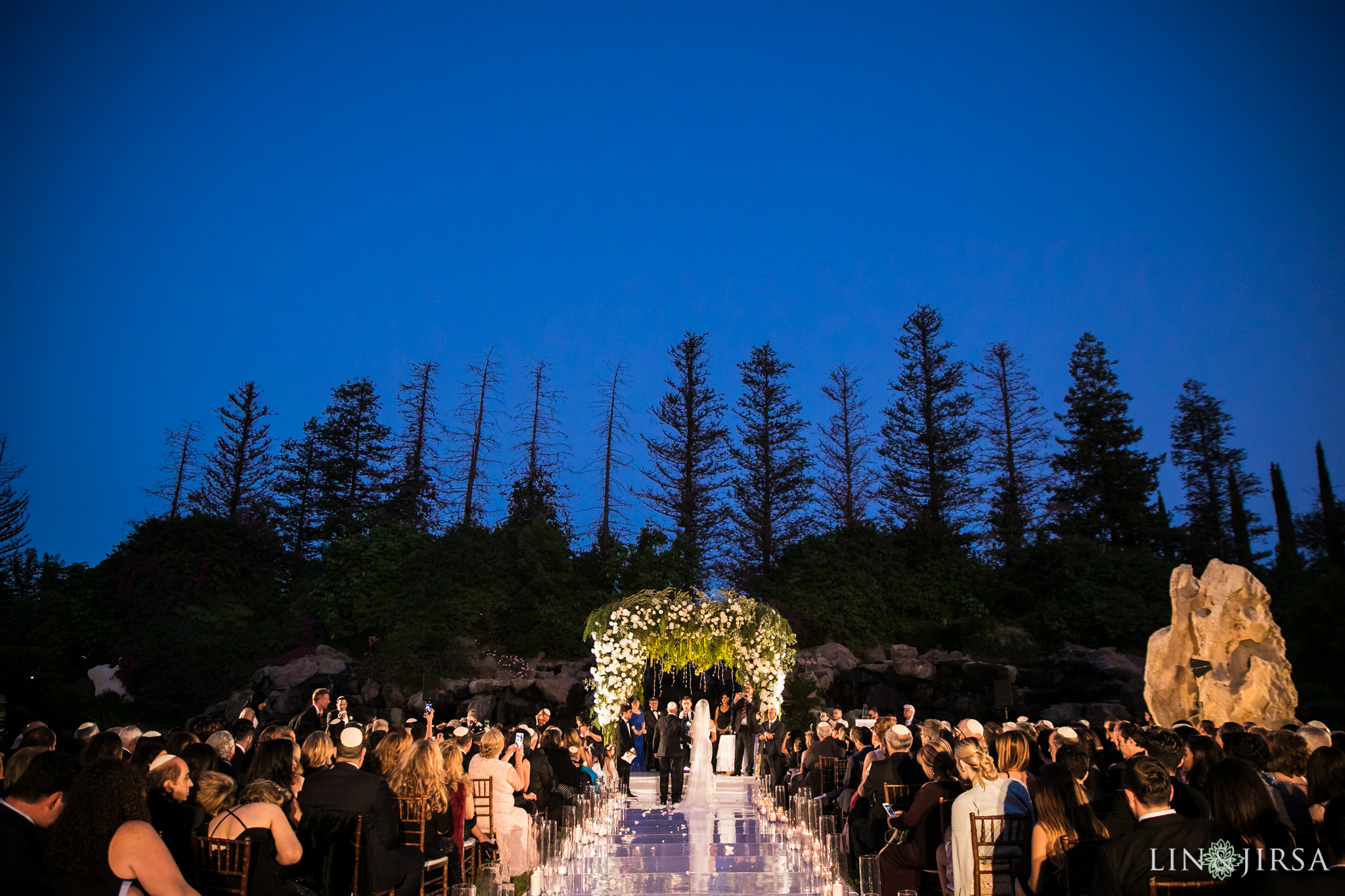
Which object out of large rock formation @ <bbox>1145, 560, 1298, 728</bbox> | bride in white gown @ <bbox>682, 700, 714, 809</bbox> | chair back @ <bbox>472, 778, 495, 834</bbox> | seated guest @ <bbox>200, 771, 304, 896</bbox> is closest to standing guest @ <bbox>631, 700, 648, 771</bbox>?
bride in white gown @ <bbox>682, 700, 714, 809</bbox>

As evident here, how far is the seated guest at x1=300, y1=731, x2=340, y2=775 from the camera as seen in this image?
468 cm

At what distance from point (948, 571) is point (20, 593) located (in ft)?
91.3

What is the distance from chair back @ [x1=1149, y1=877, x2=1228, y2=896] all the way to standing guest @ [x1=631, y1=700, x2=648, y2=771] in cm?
1094

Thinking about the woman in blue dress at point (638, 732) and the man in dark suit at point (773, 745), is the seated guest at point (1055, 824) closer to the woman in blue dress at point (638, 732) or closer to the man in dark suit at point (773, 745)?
the man in dark suit at point (773, 745)

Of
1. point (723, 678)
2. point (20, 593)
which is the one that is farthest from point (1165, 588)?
point (20, 593)

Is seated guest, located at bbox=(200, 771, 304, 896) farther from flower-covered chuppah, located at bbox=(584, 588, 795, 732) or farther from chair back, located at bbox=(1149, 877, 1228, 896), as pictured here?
flower-covered chuppah, located at bbox=(584, 588, 795, 732)

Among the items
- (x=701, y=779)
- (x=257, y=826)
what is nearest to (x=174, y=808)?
(x=257, y=826)

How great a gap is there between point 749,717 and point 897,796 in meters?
8.29

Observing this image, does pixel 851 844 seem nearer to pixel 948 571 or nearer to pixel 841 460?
pixel 948 571

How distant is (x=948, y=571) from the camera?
82.6ft

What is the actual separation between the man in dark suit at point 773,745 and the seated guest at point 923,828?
18.6 feet

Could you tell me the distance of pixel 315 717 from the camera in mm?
8875

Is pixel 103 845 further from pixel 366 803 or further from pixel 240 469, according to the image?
pixel 240 469

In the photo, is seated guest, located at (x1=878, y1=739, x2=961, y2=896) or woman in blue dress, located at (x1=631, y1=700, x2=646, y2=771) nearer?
seated guest, located at (x1=878, y1=739, x2=961, y2=896)
